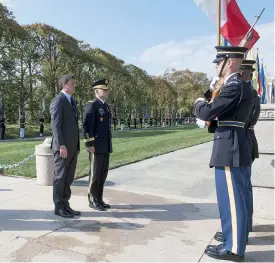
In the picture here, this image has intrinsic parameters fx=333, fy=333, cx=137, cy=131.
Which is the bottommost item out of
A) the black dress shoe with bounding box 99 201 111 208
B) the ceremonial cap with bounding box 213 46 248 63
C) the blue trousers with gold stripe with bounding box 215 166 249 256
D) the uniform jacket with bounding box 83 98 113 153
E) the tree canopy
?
the black dress shoe with bounding box 99 201 111 208

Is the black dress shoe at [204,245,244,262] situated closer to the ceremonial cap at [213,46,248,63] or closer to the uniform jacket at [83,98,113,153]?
the ceremonial cap at [213,46,248,63]

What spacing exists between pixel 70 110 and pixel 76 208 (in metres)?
1.53

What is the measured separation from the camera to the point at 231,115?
3.45 metres

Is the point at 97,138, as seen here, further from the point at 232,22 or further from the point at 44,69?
the point at 44,69

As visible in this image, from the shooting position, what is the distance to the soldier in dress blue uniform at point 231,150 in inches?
133

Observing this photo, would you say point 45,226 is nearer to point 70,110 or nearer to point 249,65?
point 70,110

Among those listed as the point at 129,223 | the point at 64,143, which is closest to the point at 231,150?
the point at 129,223

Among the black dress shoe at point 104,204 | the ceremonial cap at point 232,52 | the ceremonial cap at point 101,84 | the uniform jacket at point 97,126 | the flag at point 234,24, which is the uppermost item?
the flag at point 234,24

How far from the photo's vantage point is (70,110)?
4969 millimetres

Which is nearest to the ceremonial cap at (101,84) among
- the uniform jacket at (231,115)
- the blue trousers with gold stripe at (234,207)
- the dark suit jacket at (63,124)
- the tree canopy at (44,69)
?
the dark suit jacket at (63,124)

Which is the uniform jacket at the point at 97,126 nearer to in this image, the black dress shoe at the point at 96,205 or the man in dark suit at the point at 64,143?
the man in dark suit at the point at 64,143

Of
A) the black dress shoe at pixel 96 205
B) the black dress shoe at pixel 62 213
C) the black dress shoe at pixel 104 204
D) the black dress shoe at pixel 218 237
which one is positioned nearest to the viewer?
the black dress shoe at pixel 218 237

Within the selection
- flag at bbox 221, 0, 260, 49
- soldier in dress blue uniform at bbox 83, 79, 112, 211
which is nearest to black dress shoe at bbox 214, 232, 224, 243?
soldier in dress blue uniform at bbox 83, 79, 112, 211

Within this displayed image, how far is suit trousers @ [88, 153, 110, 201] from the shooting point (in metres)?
5.16
